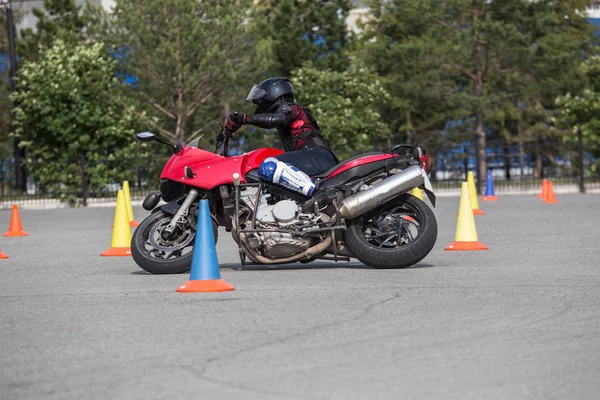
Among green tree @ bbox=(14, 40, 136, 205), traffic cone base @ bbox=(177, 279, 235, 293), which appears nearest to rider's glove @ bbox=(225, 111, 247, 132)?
traffic cone base @ bbox=(177, 279, 235, 293)

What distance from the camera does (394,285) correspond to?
374 inches

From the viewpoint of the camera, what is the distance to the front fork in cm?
1077

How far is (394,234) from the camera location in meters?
10.9

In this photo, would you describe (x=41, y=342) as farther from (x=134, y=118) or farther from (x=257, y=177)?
(x=134, y=118)

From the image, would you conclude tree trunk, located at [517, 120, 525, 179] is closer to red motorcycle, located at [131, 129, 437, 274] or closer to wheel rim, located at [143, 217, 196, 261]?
red motorcycle, located at [131, 129, 437, 274]

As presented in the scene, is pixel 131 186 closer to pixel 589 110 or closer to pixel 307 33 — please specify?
pixel 589 110

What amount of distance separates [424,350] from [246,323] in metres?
1.50

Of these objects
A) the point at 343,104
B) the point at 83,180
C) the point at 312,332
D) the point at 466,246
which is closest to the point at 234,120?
the point at 466,246

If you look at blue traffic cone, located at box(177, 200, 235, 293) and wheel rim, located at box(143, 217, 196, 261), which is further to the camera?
wheel rim, located at box(143, 217, 196, 261)

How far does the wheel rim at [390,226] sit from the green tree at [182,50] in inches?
1138

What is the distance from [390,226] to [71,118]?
2959 cm

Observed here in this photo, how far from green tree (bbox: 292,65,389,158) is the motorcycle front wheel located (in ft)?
102

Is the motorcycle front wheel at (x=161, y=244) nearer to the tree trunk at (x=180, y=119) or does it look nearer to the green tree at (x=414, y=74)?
the tree trunk at (x=180, y=119)

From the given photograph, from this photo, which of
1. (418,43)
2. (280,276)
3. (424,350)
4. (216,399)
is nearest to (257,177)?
(280,276)
